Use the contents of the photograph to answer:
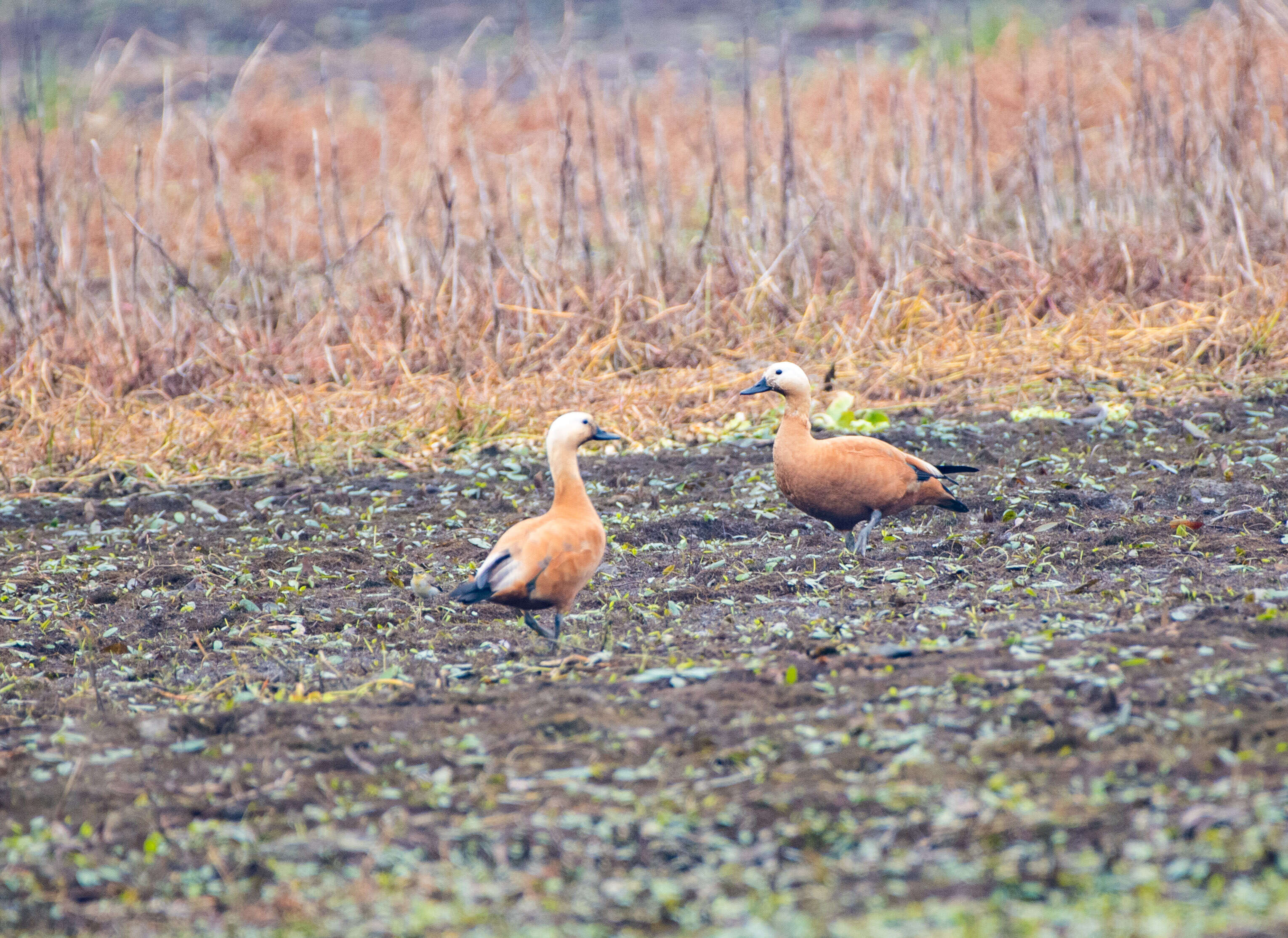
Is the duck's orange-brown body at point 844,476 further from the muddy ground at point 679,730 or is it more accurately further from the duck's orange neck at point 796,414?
the muddy ground at point 679,730

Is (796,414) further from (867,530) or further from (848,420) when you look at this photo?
(848,420)

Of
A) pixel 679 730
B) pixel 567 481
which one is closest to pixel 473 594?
pixel 567 481

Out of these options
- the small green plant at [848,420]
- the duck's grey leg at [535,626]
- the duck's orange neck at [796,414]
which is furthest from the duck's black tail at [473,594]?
the small green plant at [848,420]

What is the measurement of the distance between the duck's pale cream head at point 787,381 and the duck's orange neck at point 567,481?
3.71 feet

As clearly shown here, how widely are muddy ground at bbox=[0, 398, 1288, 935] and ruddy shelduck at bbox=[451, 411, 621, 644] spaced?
194mm

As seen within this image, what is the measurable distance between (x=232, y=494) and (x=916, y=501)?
11.9 ft

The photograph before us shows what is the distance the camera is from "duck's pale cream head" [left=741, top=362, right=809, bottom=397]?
18.4ft

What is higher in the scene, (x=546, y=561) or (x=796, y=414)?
(x=796, y=414)

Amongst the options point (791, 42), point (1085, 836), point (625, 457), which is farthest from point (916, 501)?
point (791, 42)

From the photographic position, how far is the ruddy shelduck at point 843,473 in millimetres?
5367

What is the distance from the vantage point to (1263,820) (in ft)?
9.52

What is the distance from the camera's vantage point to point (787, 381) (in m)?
5.61

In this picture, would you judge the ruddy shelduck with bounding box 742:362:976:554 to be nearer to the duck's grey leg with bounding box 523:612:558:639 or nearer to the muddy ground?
the muddy ground

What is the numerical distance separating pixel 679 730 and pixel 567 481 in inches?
54.7
